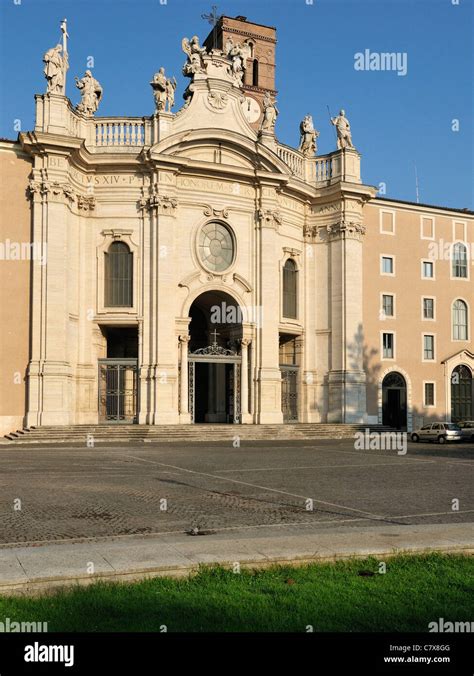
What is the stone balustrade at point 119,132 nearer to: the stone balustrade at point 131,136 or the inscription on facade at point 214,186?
the stone balustrade at point 131,136

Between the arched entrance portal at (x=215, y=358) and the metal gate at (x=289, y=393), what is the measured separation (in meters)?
2.86

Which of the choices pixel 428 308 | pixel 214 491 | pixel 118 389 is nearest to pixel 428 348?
pixel 428 308

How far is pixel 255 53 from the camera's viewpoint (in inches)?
2495

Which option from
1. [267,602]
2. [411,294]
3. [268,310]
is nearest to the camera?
[267,602]

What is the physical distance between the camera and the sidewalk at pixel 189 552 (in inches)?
292

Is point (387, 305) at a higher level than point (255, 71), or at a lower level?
lower

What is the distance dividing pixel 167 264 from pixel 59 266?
5.28m

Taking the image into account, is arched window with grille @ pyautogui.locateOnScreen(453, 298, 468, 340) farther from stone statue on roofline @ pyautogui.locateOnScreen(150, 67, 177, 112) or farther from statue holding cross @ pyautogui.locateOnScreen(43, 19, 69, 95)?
statue holding cross @ pyautogui.locateOnScreen(43, 19, 69, 95)

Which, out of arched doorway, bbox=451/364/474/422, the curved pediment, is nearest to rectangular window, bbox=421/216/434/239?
arched doorway, bbox=451/364/474/422

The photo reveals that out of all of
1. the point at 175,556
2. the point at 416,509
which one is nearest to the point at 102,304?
the point at 416,509

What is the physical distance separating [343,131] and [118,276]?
15.9 meters

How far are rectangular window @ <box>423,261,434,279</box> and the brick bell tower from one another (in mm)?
21308

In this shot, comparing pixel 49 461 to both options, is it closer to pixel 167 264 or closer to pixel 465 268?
pixel 167 264

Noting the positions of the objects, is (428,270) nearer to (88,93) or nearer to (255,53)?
(88,93)
